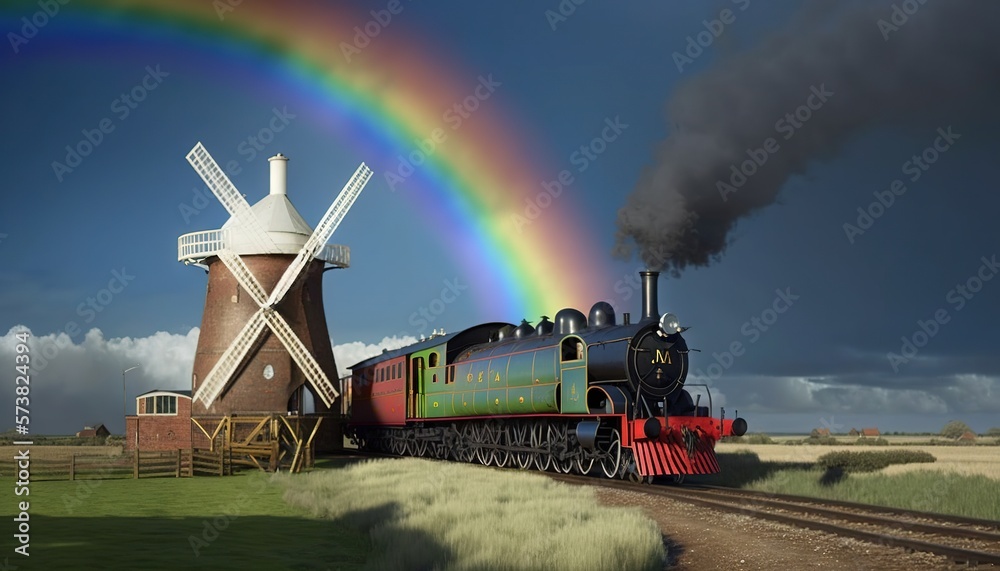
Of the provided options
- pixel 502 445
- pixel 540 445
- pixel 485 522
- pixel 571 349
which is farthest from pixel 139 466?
pixel 485 522

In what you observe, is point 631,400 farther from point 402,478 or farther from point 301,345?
point 301,345

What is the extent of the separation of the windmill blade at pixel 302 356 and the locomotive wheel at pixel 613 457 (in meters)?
21.8

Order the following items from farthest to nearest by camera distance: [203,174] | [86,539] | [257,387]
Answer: [203,174] → [257,387] → [86,539]

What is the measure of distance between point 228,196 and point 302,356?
882 centimetres

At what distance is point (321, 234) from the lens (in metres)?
45.3

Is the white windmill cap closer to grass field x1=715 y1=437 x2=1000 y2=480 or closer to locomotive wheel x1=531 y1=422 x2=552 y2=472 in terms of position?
locomotive wheel x1=531 y1=422 x2=552 y2=472

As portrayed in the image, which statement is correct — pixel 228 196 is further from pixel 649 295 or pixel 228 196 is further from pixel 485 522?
pixel 485 522

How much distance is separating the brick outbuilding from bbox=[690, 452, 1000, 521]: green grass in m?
26.7

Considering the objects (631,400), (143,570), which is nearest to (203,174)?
(631,400)

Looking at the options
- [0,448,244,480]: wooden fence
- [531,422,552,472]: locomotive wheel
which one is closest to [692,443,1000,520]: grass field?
[531,422,552,472]: locomotive wheel

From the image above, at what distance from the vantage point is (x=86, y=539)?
15.2 m

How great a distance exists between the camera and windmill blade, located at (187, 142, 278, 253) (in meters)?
44.2

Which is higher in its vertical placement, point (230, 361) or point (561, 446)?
point (230, 361)

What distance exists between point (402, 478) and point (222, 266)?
2268cm
